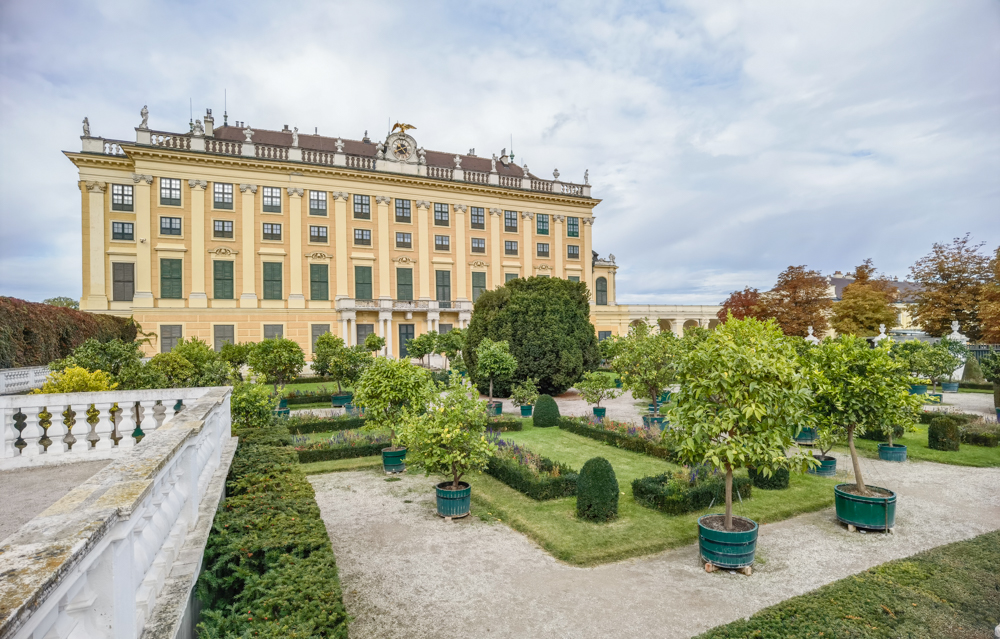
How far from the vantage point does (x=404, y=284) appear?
42.1 metres

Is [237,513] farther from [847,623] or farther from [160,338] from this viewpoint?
[160,338]

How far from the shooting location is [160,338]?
113 feet

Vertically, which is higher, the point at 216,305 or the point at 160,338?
the point at 216,305

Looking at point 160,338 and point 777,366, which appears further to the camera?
point 160,338

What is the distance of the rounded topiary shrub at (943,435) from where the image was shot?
1382cm

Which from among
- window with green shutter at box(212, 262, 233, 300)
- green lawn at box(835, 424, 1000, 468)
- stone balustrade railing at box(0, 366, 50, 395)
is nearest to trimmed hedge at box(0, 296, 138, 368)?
stone balustrade railing at box(0, 366, 50, 395)

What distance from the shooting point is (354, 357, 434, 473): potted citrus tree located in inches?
488

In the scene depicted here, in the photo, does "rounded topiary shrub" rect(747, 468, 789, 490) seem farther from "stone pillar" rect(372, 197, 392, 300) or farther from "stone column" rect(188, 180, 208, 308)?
"stone column" rect(188, 180, 208, 308)

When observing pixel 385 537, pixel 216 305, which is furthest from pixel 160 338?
pixel 385 537

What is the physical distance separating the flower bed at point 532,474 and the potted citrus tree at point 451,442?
127cm

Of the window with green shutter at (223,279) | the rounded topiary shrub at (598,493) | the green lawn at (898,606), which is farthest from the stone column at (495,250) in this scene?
the green lawn at (898,606)

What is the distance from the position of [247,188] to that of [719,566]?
39.3 metres

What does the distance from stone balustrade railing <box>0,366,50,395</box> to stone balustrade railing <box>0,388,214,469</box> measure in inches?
253

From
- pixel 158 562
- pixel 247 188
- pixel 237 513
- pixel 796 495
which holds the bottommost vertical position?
pixel 796 495
